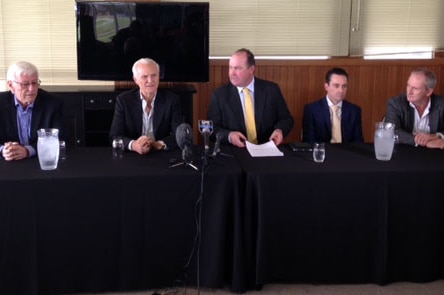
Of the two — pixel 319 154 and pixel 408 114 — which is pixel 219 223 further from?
pixel 408 114

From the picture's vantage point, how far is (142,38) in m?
4.02

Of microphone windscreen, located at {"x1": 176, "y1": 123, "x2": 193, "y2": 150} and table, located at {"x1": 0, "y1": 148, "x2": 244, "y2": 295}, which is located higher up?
microphone windscreen, located at {"x1": 176, "y1": 123, "x2": 193, "y2": 150}

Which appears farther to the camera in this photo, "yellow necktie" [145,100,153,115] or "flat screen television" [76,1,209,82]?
"flat screen television" [76,1,209,82]

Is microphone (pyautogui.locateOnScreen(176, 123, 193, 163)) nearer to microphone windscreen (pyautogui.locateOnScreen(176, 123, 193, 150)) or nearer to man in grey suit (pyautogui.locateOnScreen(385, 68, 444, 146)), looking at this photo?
microphone windscreen (pyautogui.locateOnScreen(176, 123, 193, 150))

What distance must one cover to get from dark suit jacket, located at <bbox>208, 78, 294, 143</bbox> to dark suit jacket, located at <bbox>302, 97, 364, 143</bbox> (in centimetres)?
14

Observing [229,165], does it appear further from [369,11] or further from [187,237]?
[369,11]

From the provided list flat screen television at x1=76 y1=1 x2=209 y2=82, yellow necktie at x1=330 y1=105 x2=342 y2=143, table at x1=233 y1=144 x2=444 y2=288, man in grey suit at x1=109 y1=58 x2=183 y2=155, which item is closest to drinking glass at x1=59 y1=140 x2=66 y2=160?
man in grey suit at x1=109 y1=58 x2=183 y2=155

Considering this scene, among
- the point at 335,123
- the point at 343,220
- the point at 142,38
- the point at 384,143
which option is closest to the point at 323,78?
the point at 335,123

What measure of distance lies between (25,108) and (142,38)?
136 centimetres

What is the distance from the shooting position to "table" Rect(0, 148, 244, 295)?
2.28 meters

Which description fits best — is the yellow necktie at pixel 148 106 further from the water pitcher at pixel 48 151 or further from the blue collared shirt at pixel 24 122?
the water pitcher at pixel 48 151

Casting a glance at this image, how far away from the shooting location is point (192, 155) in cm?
247

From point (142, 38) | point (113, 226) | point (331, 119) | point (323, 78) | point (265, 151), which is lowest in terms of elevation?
point (113, 226)

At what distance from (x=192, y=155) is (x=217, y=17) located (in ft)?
7.03
